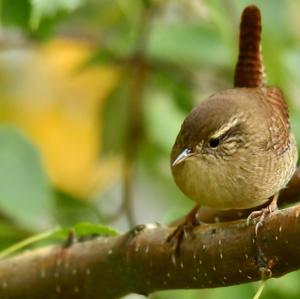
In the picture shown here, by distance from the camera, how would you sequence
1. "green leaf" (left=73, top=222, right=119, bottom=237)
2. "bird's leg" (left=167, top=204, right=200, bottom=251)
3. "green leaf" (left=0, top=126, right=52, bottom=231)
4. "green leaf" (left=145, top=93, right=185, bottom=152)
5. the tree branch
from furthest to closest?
"green leaf" (left=145, top=93, right=185, bottom=152) → "green leaf" (left=0, top=126, right=52, bottom=231) → "green leaf" (left=73, top=222, right=119, bottom=237) → "bird's leg" (left=167, top=204, right=200, bottom=251) → the tree branch

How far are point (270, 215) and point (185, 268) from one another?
31 cm

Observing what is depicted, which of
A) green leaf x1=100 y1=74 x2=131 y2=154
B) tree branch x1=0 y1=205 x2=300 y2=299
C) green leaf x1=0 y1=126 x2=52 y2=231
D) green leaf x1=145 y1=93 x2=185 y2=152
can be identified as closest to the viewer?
tree branch x1=0 y1=205 x2=300 y2=299

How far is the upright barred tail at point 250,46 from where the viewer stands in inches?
120

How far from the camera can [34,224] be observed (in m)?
3.85

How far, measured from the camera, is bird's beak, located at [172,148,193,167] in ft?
9.59

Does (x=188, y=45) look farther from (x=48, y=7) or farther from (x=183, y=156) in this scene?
(x=183, y=156)

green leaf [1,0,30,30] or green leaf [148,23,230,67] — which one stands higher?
green leaf [1,0,30,30]

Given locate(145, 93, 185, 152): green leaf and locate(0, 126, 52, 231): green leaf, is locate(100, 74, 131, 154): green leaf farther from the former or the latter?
locate(0, 126, 52, 231): green leaf

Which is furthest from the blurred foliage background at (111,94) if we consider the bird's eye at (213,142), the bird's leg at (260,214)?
the bird's leg at (260,214)

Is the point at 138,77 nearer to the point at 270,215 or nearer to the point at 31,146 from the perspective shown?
the point at 31,146

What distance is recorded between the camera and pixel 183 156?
295 centimetres

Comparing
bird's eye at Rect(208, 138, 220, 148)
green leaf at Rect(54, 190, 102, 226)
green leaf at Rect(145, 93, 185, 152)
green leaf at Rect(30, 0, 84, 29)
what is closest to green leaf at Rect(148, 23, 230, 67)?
green leaf at Rect(145, 93, 185, 152)

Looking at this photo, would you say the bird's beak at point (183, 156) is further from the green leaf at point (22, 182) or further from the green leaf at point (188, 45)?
the green leaf at point (188, 45)

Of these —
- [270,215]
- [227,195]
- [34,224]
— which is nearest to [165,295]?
[34,224]
